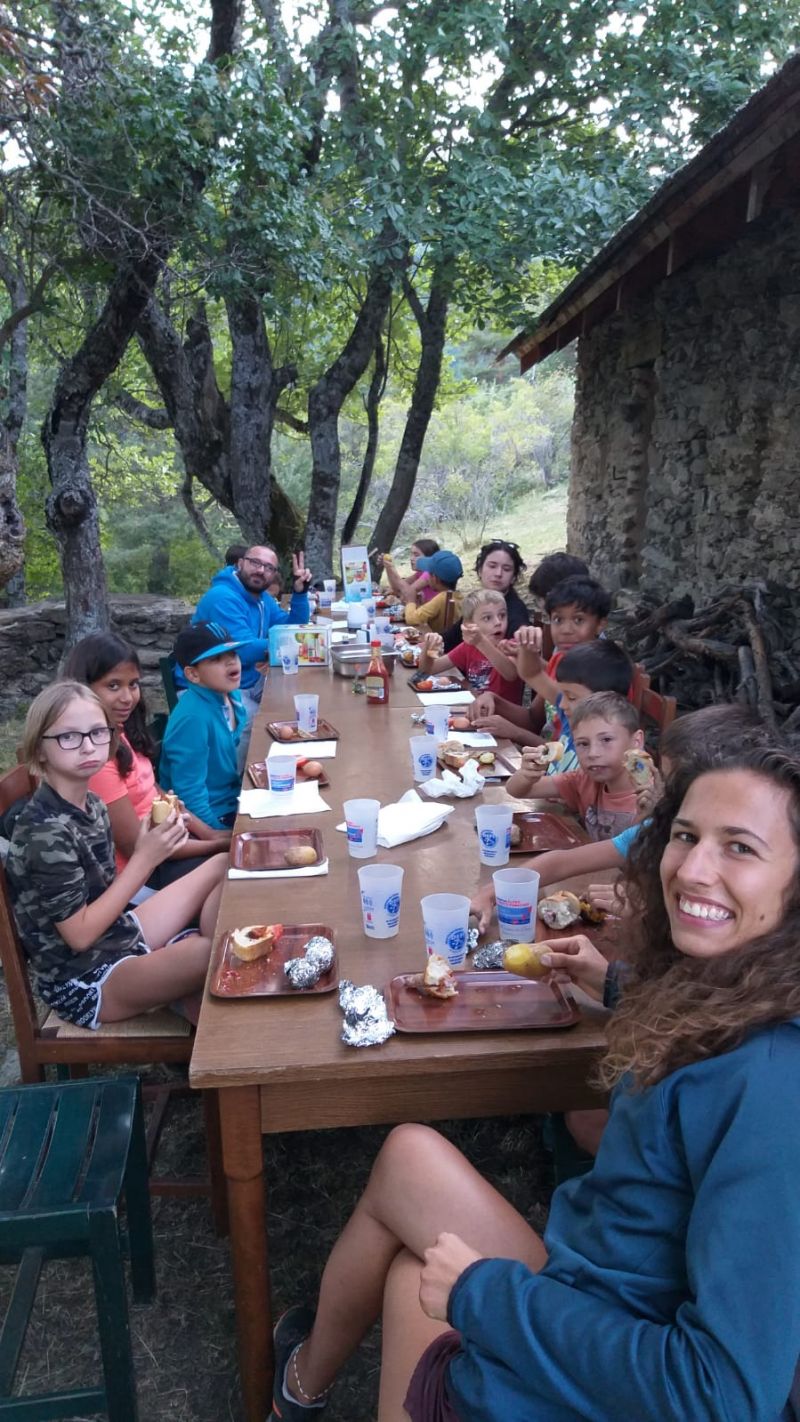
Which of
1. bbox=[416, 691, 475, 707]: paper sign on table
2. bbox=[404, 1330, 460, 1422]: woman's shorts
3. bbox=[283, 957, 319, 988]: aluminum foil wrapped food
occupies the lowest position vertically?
bbox=[404, 1330, 460, 1422]: woman's shorts

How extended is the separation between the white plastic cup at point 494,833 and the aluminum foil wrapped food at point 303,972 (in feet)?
2.13

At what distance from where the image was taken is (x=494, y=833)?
2.22 meters

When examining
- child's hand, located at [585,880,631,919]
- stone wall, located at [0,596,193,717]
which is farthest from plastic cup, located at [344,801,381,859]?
stone wall, located at [0,596,193,717]

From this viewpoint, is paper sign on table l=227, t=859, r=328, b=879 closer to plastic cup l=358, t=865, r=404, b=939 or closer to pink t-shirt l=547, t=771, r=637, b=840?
plastic cup l=358, t=865, r=404, b=939

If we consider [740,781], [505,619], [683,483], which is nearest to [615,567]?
[683,483]

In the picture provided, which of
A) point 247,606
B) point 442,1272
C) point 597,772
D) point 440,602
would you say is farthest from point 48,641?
point 442,1272

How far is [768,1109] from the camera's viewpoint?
1.06 metres

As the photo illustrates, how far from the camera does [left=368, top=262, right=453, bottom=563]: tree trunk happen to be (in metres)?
9.96

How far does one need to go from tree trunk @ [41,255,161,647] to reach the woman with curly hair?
6.21 metres

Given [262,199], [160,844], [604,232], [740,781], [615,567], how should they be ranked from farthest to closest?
[615,567], [604,232], [262,199], [160,844], [740,781]

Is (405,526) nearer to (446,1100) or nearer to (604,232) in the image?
(604,232)

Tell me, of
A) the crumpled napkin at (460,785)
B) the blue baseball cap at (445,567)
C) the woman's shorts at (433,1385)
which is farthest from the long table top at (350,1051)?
the blue baseball cap at (445,567)

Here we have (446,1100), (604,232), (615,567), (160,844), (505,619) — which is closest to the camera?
(446,1100)

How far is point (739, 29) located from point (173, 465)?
1094 centimetres
